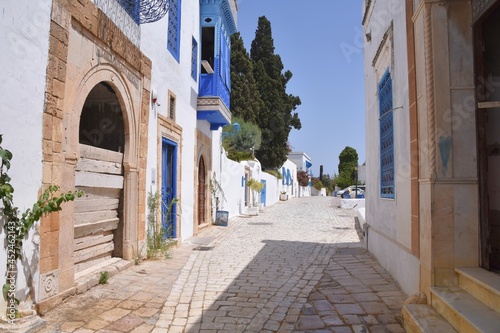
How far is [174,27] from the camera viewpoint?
7.94 meters

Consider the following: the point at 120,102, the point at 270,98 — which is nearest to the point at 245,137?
the point at 270,98

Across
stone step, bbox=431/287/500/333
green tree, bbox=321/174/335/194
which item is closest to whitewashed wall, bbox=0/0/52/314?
stone step, bbox=431/287/500/333

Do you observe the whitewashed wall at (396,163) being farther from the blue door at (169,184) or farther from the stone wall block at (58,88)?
the blue door at (169,184)

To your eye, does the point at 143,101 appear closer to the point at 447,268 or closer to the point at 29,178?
the point at 29,178

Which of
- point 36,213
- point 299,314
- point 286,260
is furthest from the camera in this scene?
point 286,260

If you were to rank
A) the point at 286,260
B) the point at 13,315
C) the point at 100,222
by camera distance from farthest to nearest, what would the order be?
the point at 286,260 < the point at 100,222 < the point at 13,315

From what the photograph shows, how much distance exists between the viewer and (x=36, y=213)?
11.1 feet

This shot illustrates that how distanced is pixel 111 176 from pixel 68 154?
1.36m

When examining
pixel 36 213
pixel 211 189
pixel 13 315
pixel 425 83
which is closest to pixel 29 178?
pixel 36 213

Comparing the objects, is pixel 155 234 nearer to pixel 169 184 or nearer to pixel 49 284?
pixel 169 184

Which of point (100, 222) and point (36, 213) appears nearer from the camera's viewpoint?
point (36, 213)

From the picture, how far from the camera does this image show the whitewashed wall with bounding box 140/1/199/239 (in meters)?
6.61

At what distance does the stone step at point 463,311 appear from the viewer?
2.51 m

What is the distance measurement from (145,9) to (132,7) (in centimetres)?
27
